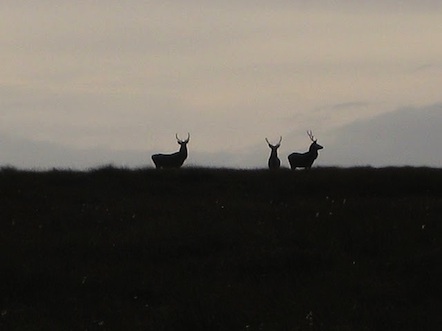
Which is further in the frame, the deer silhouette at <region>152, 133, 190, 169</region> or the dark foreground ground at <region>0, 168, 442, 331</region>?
the deer silhouette at <region>152, 133, 190, 169</region>

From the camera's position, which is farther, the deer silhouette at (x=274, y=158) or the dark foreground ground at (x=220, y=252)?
the deer silhouette at (x=274, y=158)

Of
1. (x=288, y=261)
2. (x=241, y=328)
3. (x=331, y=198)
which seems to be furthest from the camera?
(x=331, y=198)

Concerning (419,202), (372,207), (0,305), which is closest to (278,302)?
(0,305)

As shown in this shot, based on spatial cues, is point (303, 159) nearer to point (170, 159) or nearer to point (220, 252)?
point (170, 159)

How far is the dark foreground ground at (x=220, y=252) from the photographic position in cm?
1354

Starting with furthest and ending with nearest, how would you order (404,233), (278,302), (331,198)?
1. (331,198)
2. (404,233)
3. (278,302)

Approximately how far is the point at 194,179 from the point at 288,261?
876cm

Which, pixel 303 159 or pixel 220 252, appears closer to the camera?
pixel 220 252

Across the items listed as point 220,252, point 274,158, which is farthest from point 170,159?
point 220,252

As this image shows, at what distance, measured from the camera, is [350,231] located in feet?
59.7

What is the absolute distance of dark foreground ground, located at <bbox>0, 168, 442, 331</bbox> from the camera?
44.4 ft

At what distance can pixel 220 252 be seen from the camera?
17.1 m

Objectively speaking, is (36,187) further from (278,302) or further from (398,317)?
(398,317)

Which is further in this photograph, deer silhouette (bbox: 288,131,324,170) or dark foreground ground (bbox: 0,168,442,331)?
deer silhouette (bbox: 288,131,324,170)
